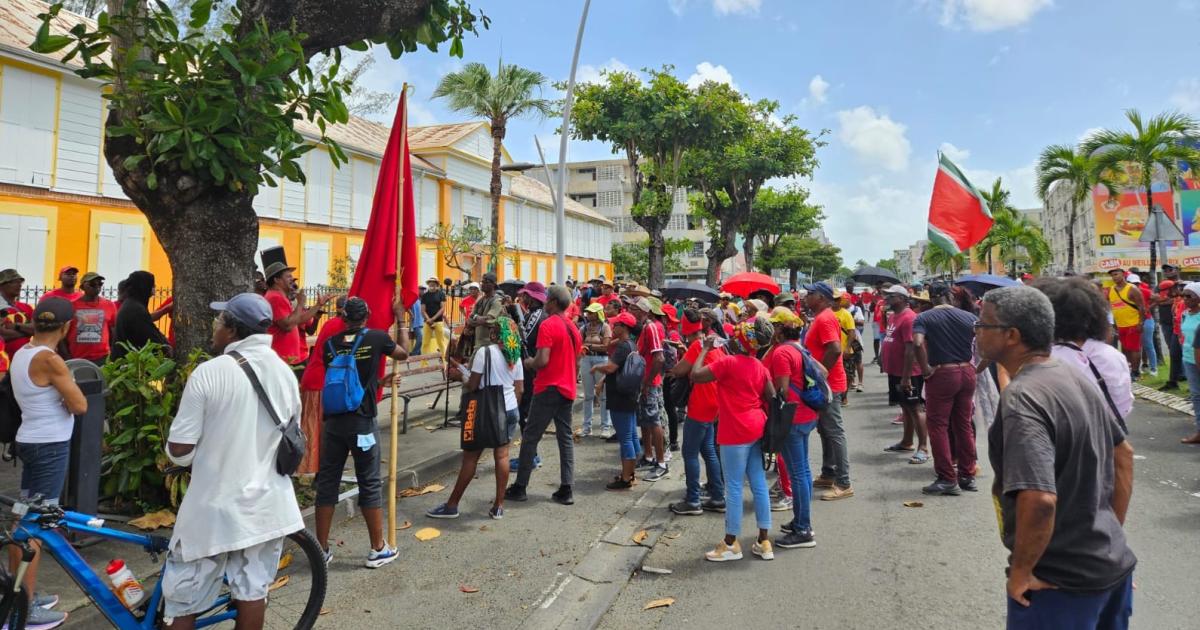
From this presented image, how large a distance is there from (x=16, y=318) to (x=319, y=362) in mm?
3667

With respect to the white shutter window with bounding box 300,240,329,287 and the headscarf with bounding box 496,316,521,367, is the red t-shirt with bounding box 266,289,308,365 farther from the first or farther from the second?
the white shutter window with bounding box 300,240,329,287

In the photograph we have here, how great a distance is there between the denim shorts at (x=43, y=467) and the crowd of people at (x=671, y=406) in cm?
1

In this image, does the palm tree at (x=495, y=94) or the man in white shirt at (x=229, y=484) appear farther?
the palm tree at (x=495, y=94)

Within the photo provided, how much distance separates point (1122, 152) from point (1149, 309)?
12.3 m

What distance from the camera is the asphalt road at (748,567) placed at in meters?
3.82

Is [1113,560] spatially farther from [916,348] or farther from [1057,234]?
[1057,234]

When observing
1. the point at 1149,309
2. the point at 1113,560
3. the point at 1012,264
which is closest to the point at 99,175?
the point at 1113,560

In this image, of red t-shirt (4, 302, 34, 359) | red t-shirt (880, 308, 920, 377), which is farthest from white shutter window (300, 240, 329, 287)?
red t-shirt (880, 308, 920, 377)

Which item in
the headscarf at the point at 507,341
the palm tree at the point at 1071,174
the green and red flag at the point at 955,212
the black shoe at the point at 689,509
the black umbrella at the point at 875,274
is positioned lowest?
the black shoe at the point at 689,509

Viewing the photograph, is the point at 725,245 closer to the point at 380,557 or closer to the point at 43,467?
the point at 380,557

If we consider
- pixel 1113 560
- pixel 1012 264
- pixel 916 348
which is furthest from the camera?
pixel 1012 264

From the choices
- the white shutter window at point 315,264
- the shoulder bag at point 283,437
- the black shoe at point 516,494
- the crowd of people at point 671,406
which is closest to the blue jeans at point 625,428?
the crowd of people at point 671,406

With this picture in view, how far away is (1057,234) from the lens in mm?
73438

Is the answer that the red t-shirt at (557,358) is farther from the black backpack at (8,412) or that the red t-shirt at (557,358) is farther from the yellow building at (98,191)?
the yellow building at (98,191)
